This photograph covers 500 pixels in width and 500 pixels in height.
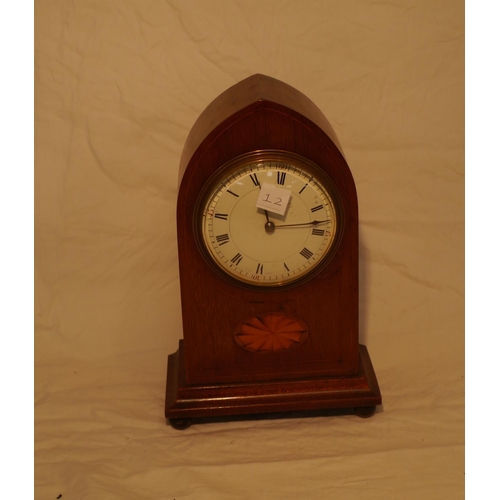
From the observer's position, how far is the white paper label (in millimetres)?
2197

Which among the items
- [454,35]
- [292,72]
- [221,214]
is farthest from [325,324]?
[454,35]

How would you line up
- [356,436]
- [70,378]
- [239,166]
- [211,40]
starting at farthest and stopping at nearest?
[211,40]
[70,378]
[356,436]
[239,166]

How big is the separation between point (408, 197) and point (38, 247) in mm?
1138

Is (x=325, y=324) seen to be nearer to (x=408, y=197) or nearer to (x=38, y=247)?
(x=408, y=197)

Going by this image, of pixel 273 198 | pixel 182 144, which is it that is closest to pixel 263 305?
pixel 273 198

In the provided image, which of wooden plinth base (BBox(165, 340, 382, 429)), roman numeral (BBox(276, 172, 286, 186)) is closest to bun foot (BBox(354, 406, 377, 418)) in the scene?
wooden plinth base (BBox(165, 340, 382, 429))

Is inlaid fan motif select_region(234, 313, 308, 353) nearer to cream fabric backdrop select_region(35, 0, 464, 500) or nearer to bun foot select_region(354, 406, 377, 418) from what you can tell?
bun foot select_region(354, 406, 377, 418)

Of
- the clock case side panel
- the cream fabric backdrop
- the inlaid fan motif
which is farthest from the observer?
the cream fabric backdrop

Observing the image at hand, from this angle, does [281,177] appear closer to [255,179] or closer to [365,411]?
[255,179]

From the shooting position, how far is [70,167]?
2814 millimetres

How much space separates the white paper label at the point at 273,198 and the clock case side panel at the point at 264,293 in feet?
0.32

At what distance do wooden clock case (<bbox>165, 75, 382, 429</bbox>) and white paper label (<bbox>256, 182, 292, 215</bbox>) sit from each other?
95mm

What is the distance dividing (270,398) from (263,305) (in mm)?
246

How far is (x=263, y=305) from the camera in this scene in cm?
233
